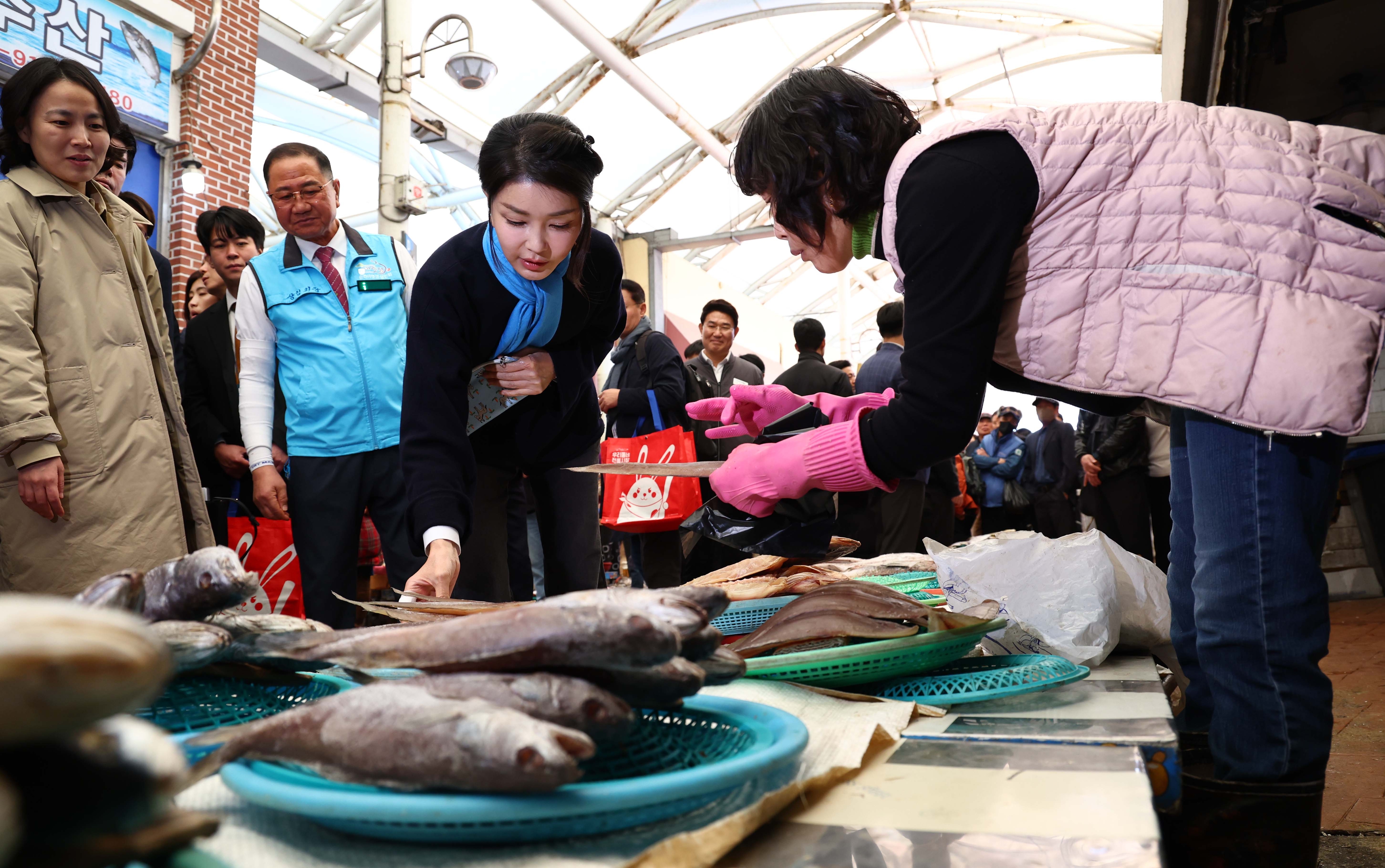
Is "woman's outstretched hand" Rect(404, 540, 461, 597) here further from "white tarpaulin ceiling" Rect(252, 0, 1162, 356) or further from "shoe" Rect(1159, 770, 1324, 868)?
"white tarpaulin ceiling" Rect(252, 0, 1162, 356)

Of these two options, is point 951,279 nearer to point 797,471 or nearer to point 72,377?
point 797,471

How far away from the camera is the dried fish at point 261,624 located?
3.11 ft

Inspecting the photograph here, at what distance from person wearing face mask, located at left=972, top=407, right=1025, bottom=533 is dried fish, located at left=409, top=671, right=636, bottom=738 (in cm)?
834

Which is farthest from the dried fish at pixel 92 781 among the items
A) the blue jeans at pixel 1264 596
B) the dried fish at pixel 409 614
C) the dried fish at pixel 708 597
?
the blue jeans at pixel 1264 596

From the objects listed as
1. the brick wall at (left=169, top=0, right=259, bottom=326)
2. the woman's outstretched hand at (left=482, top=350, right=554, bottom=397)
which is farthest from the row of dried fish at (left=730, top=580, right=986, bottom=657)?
the brick wall at (left=169, top=0, right=259, bottom=326)

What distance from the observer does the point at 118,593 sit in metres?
0.82

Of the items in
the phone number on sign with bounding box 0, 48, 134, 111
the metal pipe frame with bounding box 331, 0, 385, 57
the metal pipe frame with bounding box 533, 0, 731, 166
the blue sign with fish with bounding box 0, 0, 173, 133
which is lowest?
the phone number on sign with bounding box 0, 48, 134, 111

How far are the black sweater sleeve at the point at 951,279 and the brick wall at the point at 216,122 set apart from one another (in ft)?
21.9

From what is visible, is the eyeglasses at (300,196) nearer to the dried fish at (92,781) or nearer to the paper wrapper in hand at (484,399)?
the paper wrapper in hand at (484,399)

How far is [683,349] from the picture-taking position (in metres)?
14.4

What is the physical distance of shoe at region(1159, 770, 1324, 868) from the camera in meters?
1.22

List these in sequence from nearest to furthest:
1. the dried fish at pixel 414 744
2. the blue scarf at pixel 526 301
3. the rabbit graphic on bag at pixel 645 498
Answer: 1. the dried fish at pixel 414 744
2. the blue scarf at pixel 526 301
3. the rabbit graphic on bag at pixel 645 498

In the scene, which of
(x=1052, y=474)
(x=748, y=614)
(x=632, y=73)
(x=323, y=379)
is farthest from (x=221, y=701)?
(x=632, y=73)

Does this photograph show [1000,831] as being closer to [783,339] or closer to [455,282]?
[455,282]
